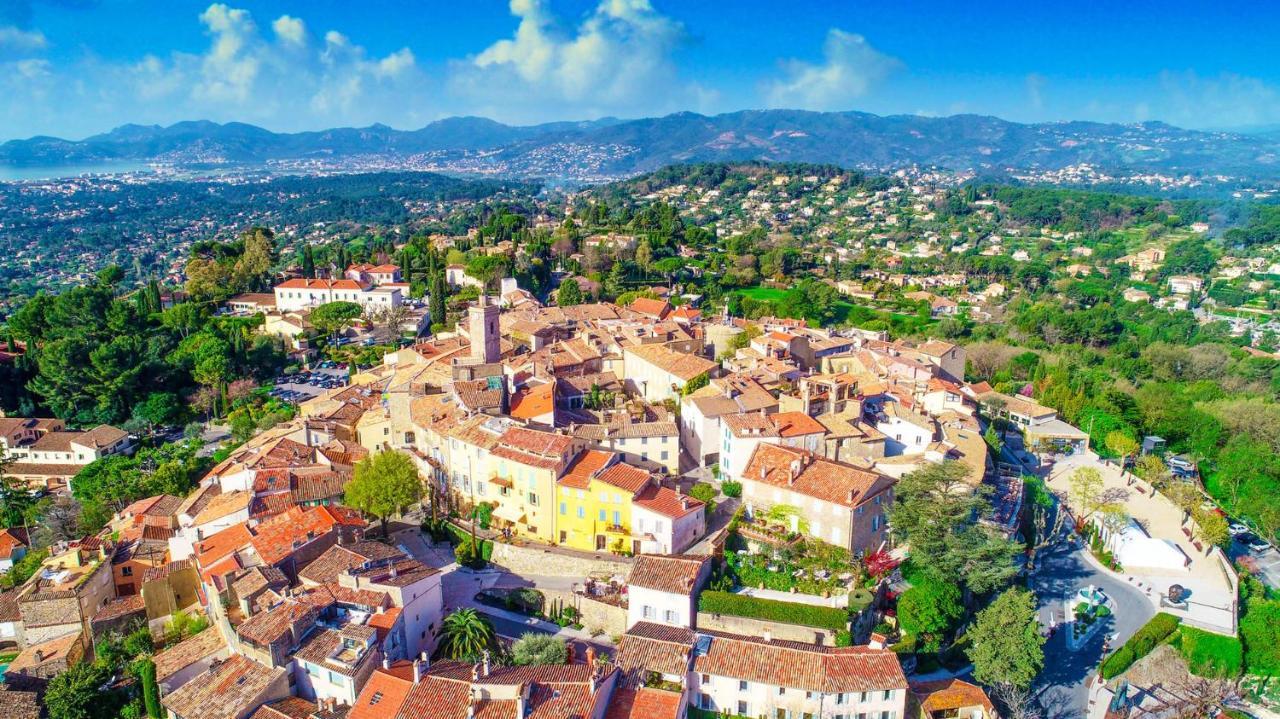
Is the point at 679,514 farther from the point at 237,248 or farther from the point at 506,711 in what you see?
the point at 237,248

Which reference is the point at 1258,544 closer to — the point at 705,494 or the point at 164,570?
the point at 705,494

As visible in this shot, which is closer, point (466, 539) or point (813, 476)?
point (813, 476)

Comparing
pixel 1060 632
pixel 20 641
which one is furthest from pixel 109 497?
pixel 1060 632

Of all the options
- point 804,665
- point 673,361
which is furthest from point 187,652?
point 673,361

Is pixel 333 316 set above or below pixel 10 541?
above

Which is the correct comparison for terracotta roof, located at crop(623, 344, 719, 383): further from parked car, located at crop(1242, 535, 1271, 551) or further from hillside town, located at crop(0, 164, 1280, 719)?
parked car, located at crop(1242, 535, 1271, 551)

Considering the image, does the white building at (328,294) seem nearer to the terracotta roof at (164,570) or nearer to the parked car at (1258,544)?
the terracotta roof at (164,570)
